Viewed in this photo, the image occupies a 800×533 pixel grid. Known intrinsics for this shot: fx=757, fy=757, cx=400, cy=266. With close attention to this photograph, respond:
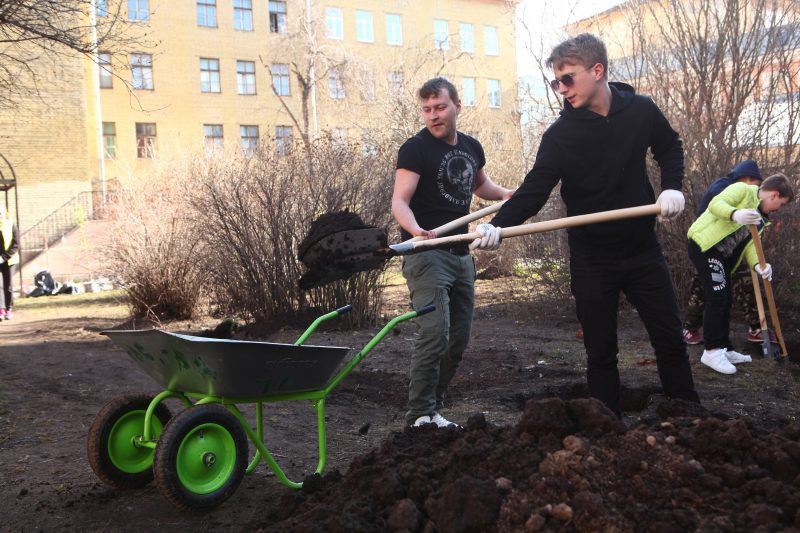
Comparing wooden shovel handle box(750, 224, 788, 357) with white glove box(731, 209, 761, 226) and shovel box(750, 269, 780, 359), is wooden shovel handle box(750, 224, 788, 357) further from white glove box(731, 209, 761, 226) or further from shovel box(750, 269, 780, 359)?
white glove box(731, 209, 761, 226)

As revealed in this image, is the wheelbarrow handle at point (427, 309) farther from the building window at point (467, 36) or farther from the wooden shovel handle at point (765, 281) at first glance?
the building window at point (467, 36)

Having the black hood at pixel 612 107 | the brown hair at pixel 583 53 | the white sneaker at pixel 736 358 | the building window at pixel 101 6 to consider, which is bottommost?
the white sneaker at pixel 736 358

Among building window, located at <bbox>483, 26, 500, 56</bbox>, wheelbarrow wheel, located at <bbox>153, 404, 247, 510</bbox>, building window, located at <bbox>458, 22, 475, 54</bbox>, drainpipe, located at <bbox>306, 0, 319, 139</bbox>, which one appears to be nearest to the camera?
wheelbarrow wheel, located at <bbox>153, 404, 247, 510</bbox>

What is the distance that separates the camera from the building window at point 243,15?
35.9 meters

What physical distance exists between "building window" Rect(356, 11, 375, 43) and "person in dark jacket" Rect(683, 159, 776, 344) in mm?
34057

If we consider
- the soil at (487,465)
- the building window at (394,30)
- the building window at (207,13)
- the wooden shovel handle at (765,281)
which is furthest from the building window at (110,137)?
the wooden shovel handle at (765,281)

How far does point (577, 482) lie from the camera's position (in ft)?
7.66

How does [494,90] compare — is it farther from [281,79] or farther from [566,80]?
[566,80]

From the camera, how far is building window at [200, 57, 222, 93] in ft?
115

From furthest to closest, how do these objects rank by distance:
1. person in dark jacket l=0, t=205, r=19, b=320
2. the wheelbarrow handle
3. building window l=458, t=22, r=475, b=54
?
building window l=458, t=22, r=475, b=54 → person in dark jacket l=0, t=205, r=19, b=320 → the wheelbarrow handle

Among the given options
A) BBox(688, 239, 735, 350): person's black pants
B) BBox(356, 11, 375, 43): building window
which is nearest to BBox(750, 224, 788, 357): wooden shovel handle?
BBox(688, 239, 735, 350): person's black pants

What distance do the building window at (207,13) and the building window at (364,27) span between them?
23.4ft

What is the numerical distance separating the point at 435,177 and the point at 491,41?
136 feet

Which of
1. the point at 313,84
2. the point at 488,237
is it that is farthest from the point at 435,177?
the point at 313,84
